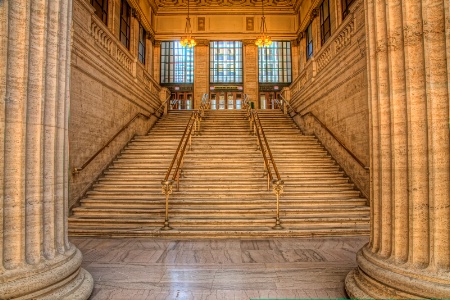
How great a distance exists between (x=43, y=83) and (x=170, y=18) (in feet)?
59.8

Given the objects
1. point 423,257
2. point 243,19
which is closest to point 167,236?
point 423,257

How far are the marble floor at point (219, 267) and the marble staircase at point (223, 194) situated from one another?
1.74 ft

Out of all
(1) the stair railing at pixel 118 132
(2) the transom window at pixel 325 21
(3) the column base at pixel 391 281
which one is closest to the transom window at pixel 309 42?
(2) the transom window at pixel 325 21

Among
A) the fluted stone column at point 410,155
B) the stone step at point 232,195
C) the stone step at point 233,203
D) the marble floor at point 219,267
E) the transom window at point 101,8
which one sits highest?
the transom window at point 101,8

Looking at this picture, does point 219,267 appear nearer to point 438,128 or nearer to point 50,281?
point 50,281

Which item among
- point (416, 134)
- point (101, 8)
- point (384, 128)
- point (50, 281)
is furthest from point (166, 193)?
point (101, 8)

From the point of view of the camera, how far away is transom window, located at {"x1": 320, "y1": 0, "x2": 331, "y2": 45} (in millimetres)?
13789

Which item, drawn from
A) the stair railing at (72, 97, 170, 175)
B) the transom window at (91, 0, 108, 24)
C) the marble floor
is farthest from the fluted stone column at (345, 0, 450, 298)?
the transom window at (91, 0, 108, 24)

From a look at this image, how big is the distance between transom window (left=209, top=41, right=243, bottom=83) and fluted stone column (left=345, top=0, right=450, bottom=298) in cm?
1734

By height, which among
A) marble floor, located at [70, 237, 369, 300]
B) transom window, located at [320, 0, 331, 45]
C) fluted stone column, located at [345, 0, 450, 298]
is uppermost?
transom window, located at [320, 0, 331, 45]

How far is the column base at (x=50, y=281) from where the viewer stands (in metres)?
2.34

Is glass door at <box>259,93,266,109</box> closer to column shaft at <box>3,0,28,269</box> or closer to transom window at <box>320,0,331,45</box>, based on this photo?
transom window at <box>320,0,331,45</box>

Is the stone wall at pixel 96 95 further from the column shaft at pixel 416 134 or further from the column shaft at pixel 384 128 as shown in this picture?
the column shaft at pixel 416 134

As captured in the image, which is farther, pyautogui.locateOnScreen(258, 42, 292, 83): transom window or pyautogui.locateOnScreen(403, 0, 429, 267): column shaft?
pyautogui.locateOnScreen(258, 42, 292, 83): transom window
